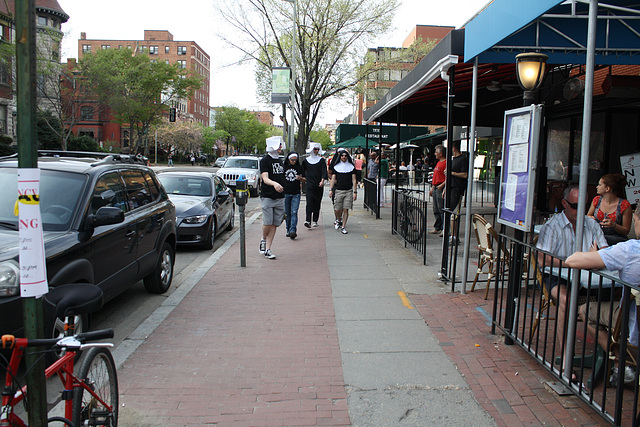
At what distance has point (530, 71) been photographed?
15.5ft

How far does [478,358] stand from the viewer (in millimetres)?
4473

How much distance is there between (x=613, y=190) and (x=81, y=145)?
43.8 metres

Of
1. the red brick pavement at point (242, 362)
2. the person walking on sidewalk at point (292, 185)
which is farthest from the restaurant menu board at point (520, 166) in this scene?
the person walking on sidewalk at point (292, 185)

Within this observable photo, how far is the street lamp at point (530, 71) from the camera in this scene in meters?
4.70

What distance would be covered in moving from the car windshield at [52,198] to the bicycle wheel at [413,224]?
16.4 ft

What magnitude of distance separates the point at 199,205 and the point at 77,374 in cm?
761

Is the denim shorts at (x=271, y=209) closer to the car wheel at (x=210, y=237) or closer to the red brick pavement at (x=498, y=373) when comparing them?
the car wheel at (x=210, y=237)

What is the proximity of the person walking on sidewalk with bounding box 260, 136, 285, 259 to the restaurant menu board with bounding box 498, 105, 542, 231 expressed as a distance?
4524mm

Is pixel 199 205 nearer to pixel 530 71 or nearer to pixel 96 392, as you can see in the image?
pixel 530 71

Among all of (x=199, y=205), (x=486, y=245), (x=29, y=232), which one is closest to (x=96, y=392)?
(x=29, y=232)

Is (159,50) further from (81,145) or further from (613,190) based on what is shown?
(613,190)

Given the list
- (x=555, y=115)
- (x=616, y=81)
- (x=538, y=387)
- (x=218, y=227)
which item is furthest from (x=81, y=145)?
(x=538, y=387)

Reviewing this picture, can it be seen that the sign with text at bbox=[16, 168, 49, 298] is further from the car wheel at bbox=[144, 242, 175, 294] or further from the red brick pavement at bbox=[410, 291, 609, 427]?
the car wheel at bbox=[144, 242, 175, 294]

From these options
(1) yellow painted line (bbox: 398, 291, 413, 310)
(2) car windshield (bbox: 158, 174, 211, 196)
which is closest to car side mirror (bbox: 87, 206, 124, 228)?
(1) yellow painted line (bbox: 398, 291, 413, 310)
